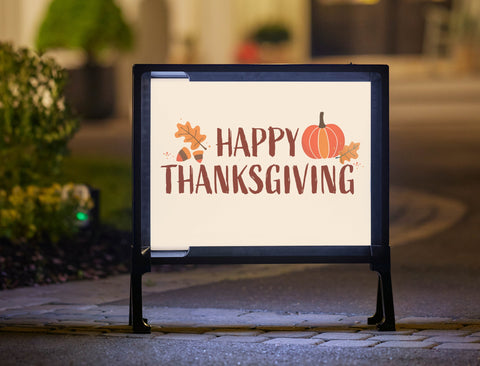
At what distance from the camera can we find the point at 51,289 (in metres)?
7.39

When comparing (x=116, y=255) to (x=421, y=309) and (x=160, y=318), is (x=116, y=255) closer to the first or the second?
(x=160, y=318)

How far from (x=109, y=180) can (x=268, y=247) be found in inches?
283

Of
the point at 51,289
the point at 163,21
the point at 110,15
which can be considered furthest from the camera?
the point at 163,21

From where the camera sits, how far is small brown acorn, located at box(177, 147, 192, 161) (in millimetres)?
6090

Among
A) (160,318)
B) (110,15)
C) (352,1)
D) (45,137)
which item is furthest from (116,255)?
(352,1)

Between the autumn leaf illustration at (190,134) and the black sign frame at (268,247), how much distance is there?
177mm

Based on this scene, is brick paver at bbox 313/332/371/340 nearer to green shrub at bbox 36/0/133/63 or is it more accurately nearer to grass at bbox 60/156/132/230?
grass at bbox 60/156/132/230

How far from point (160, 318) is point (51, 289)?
1.22 m

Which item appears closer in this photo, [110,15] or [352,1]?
[110,15]

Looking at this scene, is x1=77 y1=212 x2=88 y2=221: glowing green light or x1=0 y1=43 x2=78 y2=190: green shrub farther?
x1=77 y1=212 x2=88 y2=221: glowing green light

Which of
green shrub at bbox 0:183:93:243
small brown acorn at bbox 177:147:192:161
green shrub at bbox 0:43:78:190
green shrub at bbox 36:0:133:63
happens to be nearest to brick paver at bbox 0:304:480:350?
small brown acorn at bbox 177:147:192:161

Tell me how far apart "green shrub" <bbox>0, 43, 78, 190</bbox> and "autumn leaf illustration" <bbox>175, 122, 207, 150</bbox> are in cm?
269

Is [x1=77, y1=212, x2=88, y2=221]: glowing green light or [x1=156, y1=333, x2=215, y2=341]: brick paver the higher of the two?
Answer: [x1=77, y1=212, x2=88, y2=221]: glowing green light

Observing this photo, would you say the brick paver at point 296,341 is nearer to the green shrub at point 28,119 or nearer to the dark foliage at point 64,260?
the dark foliage at point 64,260
